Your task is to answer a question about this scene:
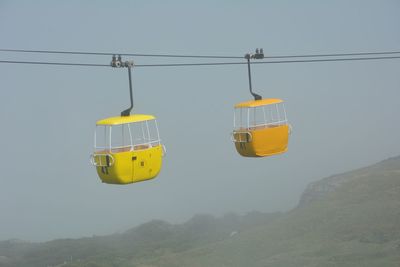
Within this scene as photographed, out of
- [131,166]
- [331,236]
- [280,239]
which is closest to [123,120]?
[131,166]

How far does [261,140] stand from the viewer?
15.6m

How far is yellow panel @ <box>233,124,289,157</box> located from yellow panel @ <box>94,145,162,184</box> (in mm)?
2655

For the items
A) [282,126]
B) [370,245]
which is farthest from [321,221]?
[282,126]

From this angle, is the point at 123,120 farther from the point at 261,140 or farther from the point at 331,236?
the point at 331,236

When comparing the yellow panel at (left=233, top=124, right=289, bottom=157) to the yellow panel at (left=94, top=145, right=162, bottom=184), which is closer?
the yellow panel at (left=94, top=145, right=162, bottom=184)

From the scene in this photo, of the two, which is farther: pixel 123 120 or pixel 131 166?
pixel 131 166

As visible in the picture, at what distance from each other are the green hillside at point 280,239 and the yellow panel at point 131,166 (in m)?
36.4

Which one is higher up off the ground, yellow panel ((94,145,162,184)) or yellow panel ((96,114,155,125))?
yellow panel ((96,114,155,125))

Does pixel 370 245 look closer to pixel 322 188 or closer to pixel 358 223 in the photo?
pixel 358 223

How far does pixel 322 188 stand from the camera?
242 feet

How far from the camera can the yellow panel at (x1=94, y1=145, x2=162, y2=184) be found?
13039 mm

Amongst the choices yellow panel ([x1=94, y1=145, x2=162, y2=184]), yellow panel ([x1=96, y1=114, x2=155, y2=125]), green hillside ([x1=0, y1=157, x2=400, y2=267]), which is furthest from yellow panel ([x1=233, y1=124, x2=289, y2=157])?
green hillside ([x1=0, y1=157, x2=400, y2=267])

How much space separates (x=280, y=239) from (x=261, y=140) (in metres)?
42.9

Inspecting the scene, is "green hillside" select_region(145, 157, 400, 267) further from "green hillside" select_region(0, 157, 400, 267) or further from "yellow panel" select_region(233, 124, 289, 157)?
"yellow panel" select_region(233, 124, 289, 157)
